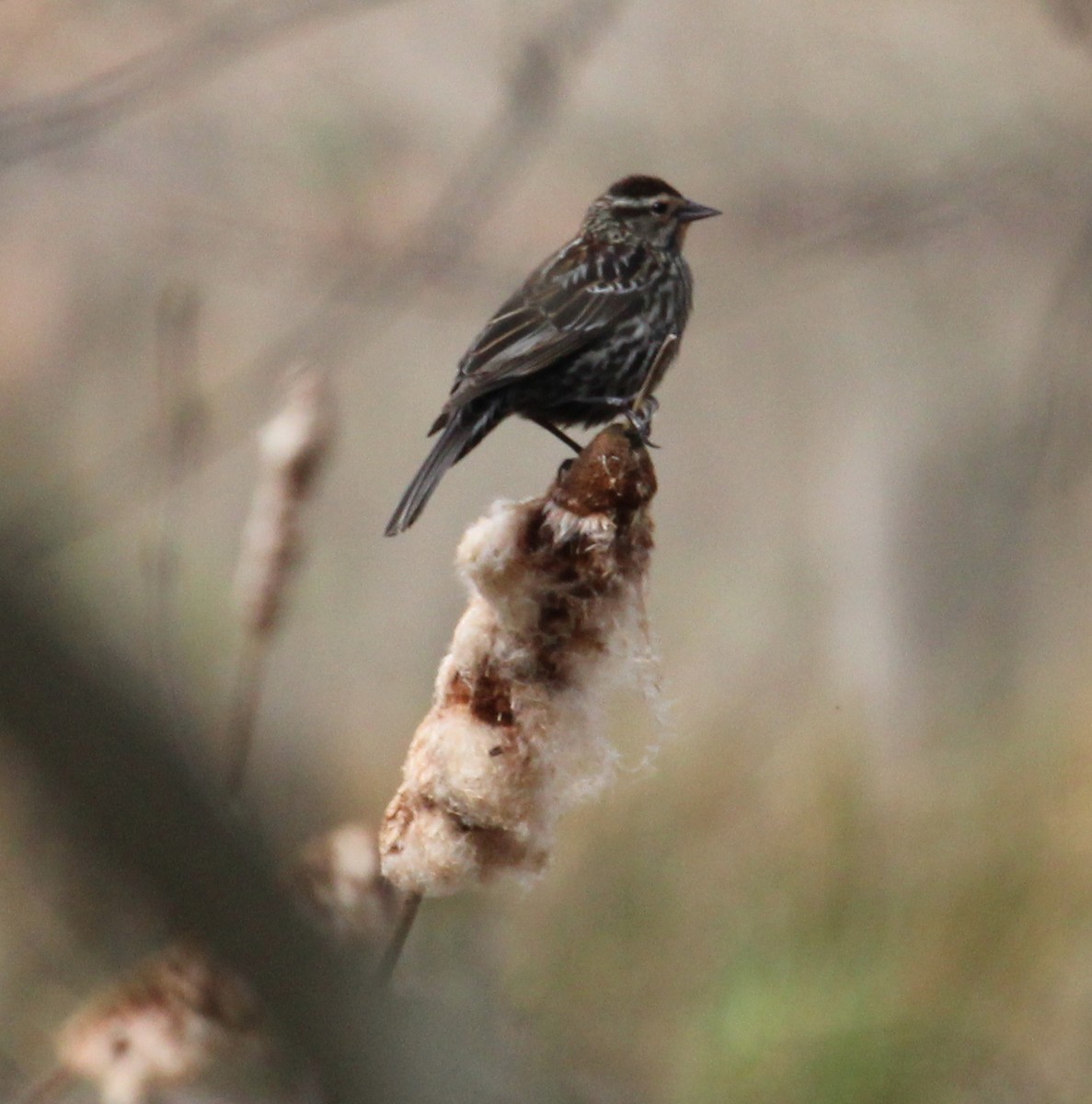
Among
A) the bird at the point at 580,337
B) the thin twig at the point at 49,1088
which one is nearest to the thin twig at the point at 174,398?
the bird at the point at 580,337

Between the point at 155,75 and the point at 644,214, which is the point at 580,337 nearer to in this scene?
the point at 644,214

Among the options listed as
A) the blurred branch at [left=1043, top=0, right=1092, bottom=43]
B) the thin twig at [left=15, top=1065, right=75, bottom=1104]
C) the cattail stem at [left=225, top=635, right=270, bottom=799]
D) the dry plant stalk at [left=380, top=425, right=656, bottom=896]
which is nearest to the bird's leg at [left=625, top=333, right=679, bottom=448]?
the dry plant stalk at [left=380, top=425, right=656, bottom=896]

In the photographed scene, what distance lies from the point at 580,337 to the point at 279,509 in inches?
54.9

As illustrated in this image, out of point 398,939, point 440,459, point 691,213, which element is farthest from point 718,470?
point 398,939

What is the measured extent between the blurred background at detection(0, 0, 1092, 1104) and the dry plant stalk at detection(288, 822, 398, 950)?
924 millimetres

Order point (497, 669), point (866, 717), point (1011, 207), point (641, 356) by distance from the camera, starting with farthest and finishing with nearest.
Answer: point (866, 717) → point (1011, 207) → point (641, 356) → point (497, 669)

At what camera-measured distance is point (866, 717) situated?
727cm

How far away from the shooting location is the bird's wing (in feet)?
11.0

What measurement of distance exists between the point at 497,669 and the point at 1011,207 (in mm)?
3589

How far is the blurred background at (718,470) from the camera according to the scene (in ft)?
16.3

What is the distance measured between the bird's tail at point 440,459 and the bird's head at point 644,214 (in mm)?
961

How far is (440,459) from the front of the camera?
10.4 ft

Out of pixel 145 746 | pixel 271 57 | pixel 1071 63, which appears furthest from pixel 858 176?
pixel 145 746

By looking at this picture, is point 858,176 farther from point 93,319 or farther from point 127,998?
point 127,998
